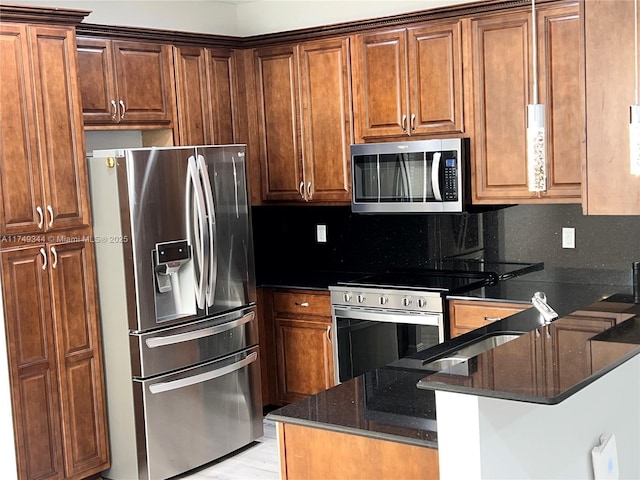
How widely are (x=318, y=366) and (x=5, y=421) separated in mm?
1834

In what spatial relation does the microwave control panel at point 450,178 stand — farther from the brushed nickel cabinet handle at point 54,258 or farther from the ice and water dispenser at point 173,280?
the brushed nickel cabinet handle at point 54,258

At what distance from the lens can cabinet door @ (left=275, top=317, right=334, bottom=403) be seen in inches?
198

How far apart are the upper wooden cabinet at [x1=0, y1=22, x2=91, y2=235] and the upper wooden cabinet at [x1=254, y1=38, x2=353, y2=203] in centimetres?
143

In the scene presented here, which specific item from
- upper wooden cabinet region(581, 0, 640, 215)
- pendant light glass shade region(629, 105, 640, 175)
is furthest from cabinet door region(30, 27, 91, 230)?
pendant light glass shade region(629, 105, 640, 175)

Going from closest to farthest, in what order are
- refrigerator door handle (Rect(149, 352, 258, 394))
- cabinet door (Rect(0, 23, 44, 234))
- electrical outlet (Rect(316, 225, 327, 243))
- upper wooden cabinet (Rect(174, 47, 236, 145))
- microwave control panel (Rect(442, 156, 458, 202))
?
cabinet door (Rect(0, 23, 44, 234)) → refrigerator door handle (Rect(149, 352, 258, 394)) → microwave control panel (Rect(442, 156, 458, 202)) → upper wooden cabinet (Rect(174, 47, 236, 145)) → electrical outlet (Rect(316, 225, 327, 243))

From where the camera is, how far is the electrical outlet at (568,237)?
15.0 feet

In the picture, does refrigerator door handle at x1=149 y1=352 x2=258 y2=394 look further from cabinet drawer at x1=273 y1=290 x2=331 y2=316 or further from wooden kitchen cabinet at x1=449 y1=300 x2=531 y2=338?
wooden kitchen cabinet at x1=449 y1=300 x2=531 y2=338

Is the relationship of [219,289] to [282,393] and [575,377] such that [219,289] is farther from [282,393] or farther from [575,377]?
[575,377]

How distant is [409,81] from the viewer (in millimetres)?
4680

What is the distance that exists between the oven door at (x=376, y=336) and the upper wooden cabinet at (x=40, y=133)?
154 centimetres

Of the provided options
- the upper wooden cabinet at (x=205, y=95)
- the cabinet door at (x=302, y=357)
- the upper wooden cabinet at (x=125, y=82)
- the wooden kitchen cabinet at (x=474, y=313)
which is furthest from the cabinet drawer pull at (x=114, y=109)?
the wooden kitchen cabinet at (x=474, y=313)

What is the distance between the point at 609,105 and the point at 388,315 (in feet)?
5.76

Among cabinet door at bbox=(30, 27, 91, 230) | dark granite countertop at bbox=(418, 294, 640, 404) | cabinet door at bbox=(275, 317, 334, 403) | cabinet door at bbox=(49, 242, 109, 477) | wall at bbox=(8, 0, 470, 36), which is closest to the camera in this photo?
dark granite countertop at bbox=(418, 294, 640, 404)

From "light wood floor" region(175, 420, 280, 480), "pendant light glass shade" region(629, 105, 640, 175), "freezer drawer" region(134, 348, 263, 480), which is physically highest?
"pendant light glass shade" region(629, 105, 640, 175)
